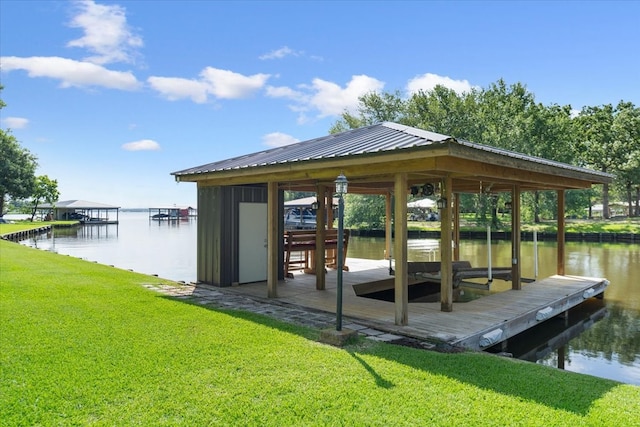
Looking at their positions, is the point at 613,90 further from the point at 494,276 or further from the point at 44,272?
the point at 44,272

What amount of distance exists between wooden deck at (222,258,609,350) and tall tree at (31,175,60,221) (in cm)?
4546

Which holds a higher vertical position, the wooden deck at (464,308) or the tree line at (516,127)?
the tree line at (516,127)

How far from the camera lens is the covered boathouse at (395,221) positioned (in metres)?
5.31

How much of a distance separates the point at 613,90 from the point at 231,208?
1416 inches

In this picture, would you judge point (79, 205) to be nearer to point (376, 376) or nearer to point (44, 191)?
point (44, 191)

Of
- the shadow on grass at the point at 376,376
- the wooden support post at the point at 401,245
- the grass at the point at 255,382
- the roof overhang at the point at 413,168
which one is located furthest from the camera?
the wooden support post at the point at 401,245

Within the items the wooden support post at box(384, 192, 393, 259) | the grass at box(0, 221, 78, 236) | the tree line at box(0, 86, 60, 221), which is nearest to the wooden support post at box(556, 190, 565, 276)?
the wooden support post at box(384, 192, 393, 259)

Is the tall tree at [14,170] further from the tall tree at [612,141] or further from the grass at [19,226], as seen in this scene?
the tall tree at [612,141]

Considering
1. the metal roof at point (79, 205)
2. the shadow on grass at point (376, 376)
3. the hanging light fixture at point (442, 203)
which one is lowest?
the shadow on grass at point (376, 376)

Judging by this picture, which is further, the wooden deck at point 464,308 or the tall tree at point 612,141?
the tall tree at point 612,141

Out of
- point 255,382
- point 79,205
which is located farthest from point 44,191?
point 255,382

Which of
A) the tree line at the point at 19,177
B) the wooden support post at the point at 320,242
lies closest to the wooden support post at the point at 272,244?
the wooden support post at the point at 320,242

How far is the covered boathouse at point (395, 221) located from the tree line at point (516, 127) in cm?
1977

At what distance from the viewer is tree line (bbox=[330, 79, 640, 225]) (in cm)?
2778
